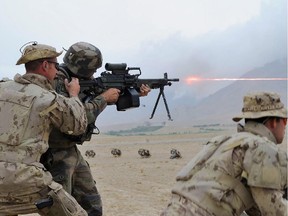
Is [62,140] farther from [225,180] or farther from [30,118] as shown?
[225,180]

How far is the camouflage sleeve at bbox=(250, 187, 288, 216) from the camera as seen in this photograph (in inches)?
159

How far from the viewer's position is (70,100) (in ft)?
18.7

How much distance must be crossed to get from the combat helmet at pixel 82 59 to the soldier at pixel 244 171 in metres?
2.80

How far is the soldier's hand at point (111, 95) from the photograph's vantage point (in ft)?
22.3

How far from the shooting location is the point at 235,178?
13.6ft

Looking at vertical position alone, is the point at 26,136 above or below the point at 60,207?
above

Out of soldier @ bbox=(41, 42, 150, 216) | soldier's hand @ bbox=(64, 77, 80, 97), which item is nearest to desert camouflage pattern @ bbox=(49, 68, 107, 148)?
soldier @ bbox=(41, 42, 150, 216)

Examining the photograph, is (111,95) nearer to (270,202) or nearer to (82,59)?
(82,59)

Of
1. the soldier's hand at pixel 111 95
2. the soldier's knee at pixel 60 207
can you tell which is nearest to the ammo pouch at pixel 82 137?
the soldier's hand at pixel 111 95

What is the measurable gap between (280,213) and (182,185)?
0.66 meters

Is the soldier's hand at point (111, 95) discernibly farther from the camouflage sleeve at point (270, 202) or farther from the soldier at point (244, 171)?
the camouflage sleeve at point (270, 202)

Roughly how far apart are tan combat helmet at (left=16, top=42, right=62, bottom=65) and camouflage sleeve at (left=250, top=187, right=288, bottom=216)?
2.49 meters

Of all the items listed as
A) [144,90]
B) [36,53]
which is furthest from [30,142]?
[144,90]

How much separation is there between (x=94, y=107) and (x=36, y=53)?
984 mm
